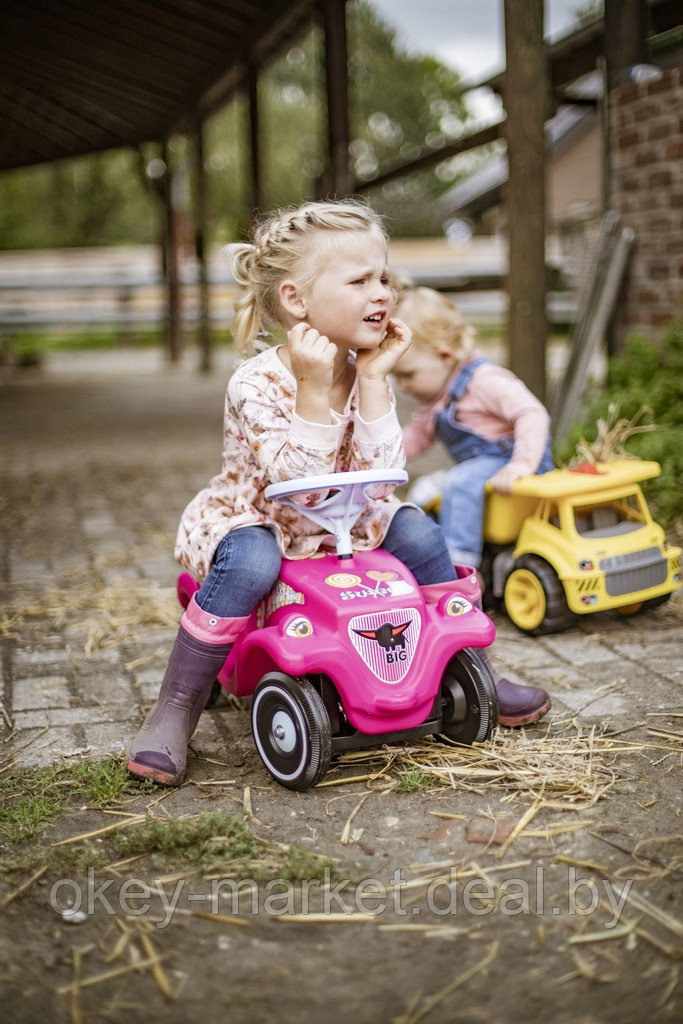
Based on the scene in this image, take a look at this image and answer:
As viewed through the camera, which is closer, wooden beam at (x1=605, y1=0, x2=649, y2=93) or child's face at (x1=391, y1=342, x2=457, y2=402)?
child's face at (x1=391, y1=342, x2=457, y2=402)

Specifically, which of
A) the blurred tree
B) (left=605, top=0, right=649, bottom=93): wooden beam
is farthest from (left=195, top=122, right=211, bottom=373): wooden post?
the blurred tree

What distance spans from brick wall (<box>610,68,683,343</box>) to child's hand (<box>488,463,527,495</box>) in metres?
2.35

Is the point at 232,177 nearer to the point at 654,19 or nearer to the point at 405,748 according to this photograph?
the point at 654,19

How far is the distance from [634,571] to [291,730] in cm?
143

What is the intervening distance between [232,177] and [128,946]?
123 feet

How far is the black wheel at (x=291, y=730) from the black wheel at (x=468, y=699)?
36cm

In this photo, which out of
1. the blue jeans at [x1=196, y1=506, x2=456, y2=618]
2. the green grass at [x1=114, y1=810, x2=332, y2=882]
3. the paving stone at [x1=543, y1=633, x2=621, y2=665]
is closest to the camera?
the green grass at [x1=114, y1=810, x2=332, y2=882]

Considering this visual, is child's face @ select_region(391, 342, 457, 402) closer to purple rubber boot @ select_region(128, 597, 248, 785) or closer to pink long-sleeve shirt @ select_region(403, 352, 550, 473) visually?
pink long-sleeve shirt @ select_region(403, 352, 550, 473)

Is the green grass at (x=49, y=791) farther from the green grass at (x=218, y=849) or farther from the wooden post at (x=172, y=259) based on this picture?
the wooden post at (x=172, y=259)

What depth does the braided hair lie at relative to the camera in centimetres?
251

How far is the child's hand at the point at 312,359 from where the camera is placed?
2.33 meters

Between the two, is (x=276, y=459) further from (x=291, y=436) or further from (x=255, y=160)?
(x=255, y=160)

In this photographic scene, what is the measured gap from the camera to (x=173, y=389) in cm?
1201

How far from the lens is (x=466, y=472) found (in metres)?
3.56
